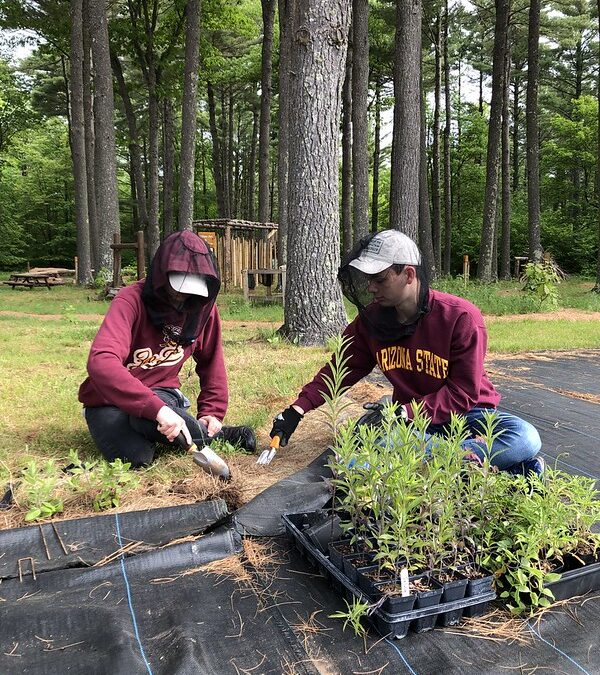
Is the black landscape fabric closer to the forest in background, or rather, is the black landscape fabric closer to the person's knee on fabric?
the person's knee on fabric

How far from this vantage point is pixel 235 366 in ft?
20.4

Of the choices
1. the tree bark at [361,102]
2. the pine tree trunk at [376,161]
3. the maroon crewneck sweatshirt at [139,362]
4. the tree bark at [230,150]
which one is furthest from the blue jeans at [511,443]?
the tree bark at [230,150]

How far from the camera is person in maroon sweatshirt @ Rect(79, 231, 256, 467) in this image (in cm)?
286

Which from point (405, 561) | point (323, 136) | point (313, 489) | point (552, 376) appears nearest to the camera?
point (405, 561)

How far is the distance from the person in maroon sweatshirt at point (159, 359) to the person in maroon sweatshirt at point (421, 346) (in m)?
0.59

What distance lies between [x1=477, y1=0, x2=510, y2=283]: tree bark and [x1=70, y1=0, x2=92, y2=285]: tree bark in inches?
475

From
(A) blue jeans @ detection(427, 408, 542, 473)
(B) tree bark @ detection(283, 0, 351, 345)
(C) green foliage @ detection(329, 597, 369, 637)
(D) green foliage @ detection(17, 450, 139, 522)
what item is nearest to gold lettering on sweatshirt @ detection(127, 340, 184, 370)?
(D) green foliage @ detection(17, 450, 139, 522)

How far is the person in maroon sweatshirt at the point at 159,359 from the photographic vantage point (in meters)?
2.86

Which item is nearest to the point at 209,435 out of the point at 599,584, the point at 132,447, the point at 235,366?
the point at 132,447

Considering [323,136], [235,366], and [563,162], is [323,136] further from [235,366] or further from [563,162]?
[563,162]

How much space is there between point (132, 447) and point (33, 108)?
1171 inches

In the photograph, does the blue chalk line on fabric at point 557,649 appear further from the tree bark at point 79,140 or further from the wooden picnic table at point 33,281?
the wooden picnic table at point 33,281

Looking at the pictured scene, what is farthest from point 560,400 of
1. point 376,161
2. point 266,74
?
point 376,161

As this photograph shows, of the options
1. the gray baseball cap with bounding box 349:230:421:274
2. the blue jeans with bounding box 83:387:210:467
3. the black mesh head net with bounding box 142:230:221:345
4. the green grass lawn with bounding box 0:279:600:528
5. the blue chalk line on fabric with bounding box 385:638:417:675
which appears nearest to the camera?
the blue chalk line on fabric with bounding box 385:638:417:675
